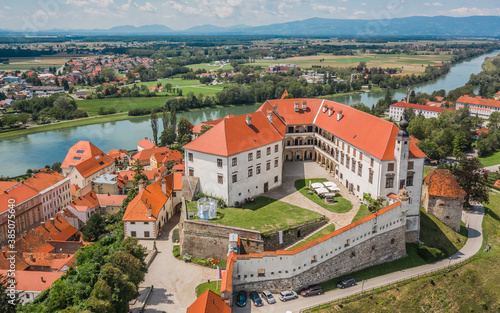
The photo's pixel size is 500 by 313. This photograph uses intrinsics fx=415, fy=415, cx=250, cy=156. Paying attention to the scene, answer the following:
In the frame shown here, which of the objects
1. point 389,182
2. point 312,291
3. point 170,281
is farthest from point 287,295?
point 389,182

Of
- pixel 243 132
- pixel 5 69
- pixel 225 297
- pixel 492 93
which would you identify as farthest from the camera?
pixel 5 69

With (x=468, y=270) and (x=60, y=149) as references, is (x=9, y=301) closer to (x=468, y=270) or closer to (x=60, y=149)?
(x=468, y=270)

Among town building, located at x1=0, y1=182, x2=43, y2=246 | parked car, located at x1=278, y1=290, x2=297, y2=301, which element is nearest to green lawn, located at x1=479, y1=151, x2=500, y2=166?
parked car, located at x1=278, y1=290, x2=297, y2=301

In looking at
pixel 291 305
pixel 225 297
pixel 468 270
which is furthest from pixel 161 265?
pixel 468 270

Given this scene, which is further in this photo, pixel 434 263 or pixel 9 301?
pixel 434 263

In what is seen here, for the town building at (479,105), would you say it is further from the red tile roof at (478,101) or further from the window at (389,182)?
the window at (389,182)

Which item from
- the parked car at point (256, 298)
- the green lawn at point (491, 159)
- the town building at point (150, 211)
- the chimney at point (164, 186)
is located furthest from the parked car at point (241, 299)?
the green lawn at point (491, 159)

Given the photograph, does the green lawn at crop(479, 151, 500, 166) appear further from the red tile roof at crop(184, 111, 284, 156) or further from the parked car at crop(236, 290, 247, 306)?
the parked car at crop(236, 290, 247, 306)

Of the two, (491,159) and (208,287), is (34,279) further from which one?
(491,159)
